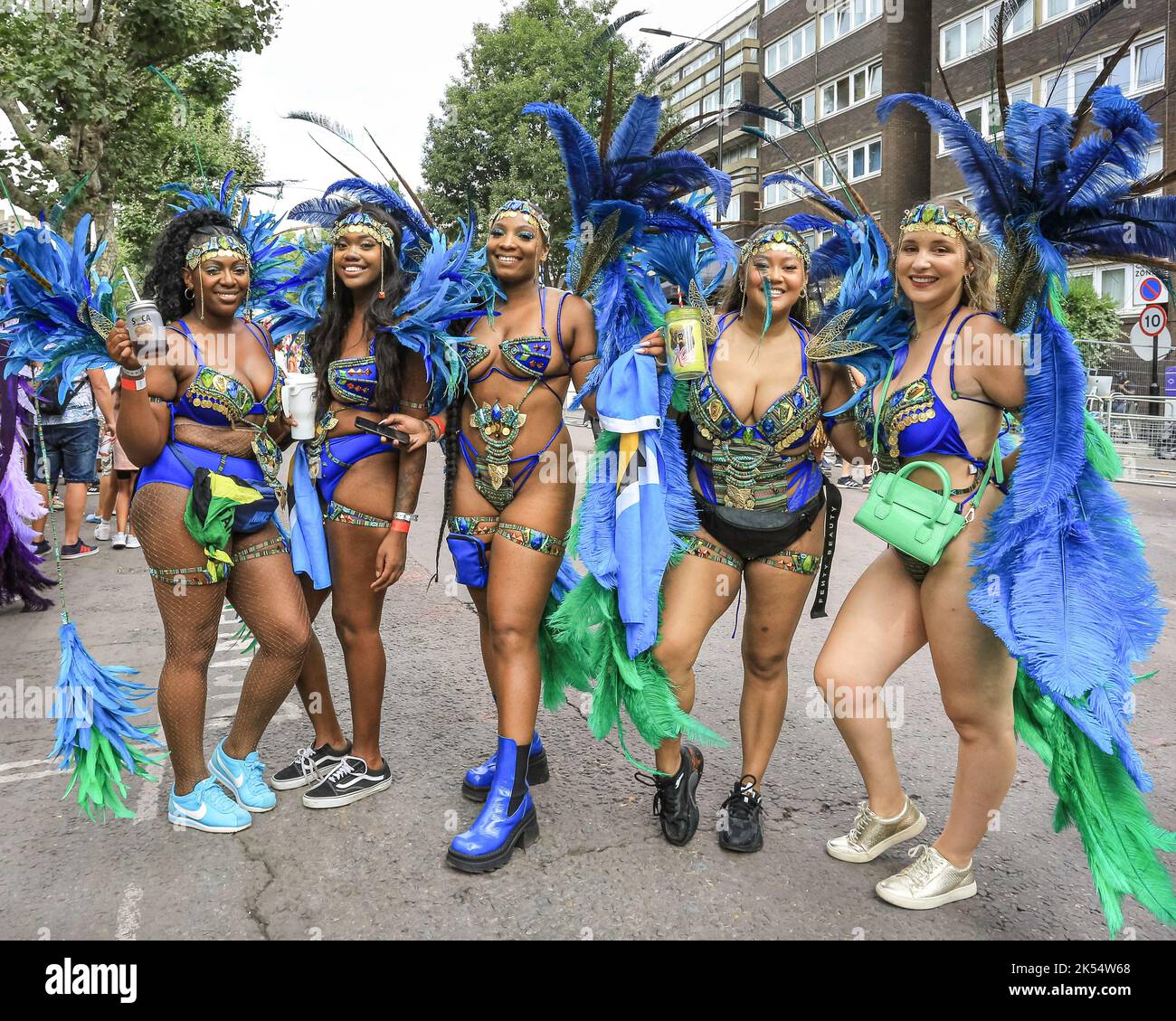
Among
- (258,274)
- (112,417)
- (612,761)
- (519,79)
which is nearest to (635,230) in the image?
(258,274)

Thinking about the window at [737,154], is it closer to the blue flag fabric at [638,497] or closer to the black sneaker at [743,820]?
the blue flag fabric at [638,497]

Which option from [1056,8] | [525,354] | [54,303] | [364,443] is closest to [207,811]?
[364,443]

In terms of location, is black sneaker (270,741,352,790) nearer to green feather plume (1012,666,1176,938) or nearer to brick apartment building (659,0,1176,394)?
green feather plume (1012,666,1176,938)

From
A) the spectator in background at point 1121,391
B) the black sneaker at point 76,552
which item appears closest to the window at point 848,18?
the spectator in background at point 1121,391

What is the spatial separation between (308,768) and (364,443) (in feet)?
4.14

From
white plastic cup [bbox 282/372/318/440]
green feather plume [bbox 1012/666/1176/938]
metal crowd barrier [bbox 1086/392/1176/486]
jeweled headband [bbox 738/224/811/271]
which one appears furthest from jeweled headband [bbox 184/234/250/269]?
metal crowd barrier [bbox 1086/392/1176/486]

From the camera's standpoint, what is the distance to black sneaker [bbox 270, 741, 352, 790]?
11.4 feet

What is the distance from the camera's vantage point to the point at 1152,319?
13.3 m

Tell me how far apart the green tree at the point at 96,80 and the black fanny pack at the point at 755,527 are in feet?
31.0

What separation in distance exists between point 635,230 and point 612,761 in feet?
6.71

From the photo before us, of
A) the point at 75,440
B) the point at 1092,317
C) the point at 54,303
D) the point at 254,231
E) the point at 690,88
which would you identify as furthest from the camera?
the point at 690,88

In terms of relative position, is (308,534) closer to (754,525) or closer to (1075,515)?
(754,525)

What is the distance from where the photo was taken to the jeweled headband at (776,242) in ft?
9.80

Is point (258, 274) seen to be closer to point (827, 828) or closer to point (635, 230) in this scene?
point (635, 230)
